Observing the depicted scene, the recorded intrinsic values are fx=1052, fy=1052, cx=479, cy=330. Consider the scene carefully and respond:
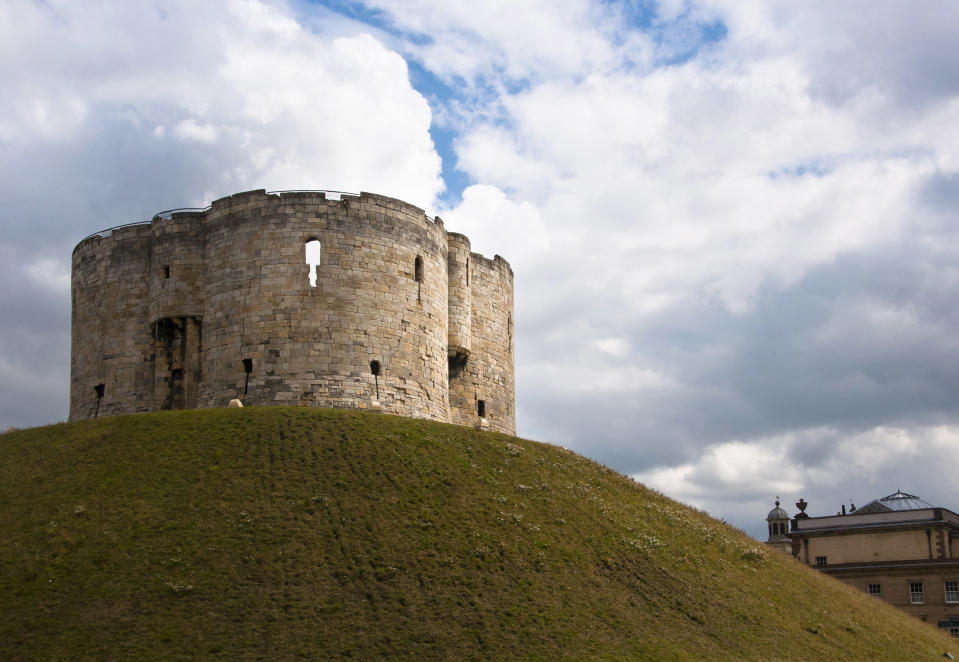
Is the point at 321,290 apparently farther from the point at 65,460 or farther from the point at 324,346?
the point at 65,460

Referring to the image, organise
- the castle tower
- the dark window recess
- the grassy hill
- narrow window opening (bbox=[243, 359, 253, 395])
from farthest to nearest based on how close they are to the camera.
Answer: the castle tower → the dark window recess → narrow window opening (bbox=[243, 359, 253, 395]) → the grassy hill

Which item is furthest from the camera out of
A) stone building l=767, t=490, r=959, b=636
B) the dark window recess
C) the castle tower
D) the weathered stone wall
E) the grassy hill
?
the castle tower

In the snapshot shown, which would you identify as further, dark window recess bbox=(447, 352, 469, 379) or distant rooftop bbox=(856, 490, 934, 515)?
distant rooftop bbox=(856, 490, 934, 515)

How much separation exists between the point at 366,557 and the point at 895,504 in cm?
5280

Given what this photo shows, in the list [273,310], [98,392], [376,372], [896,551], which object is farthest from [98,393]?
[896,551]

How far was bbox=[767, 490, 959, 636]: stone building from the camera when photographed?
62344mm

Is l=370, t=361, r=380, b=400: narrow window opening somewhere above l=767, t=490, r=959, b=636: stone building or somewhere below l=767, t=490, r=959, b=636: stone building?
above

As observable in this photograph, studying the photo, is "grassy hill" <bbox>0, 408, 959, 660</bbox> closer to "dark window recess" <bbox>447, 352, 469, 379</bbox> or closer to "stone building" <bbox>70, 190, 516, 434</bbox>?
"stone building" <bbox>70, 190, 516, 434</bbox>

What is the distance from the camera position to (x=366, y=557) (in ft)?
103

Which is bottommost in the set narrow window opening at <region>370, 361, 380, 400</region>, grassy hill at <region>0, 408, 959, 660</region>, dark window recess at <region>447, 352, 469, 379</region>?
grassy hill at <region>0, 408, 959, 660</region>

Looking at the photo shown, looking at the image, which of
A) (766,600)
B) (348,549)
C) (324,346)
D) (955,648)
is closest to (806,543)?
(955,648)

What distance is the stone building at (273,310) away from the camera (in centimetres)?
4309

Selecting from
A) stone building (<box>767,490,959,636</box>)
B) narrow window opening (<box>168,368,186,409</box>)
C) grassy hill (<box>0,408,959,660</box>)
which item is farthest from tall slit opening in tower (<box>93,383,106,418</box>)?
stone building (<box>767,490,959,636</box>)

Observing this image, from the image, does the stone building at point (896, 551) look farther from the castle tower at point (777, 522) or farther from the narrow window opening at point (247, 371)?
the narrow window opening at point (247, 371)
